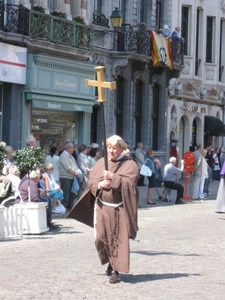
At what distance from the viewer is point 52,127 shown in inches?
1216

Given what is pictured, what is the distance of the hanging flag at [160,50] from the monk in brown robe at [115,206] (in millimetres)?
26317

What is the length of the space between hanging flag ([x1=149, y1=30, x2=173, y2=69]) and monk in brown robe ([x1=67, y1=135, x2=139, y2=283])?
26317 mm

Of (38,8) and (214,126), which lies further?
(214,126)

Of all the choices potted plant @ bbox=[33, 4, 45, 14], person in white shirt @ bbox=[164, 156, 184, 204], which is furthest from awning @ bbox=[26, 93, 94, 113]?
person in white shirt @ bbox=[164, 156, 184, 204]

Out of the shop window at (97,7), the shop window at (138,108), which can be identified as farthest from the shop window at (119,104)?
the shop window at (97,7)

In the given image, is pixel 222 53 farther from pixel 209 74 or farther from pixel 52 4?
pixel 52 4

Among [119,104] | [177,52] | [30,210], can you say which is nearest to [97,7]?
[119,104]

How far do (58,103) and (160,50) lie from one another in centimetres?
878

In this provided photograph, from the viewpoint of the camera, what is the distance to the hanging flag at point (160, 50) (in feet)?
123

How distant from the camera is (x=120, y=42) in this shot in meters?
35.9

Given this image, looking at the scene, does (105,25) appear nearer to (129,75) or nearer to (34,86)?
(129,75)

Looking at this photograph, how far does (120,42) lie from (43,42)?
7.47m

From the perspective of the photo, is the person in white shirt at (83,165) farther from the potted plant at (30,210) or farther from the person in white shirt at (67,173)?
the potted plant at (30,210)

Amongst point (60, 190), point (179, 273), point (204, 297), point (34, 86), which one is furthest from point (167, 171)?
point (204, 297)
